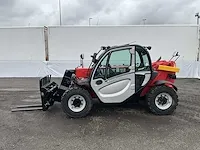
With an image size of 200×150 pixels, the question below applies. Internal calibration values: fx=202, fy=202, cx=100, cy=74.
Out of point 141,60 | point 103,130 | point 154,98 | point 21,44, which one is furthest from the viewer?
point 21,44

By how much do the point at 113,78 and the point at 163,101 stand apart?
148cm

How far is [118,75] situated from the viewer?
5.23 meters

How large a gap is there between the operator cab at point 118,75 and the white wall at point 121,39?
9318mm

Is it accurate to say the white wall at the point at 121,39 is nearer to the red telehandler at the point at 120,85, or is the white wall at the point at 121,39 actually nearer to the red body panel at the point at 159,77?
the red body panel at the point at 159,77

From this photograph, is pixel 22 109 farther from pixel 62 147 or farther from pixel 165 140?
pixel 165 140

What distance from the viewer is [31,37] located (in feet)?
48.0

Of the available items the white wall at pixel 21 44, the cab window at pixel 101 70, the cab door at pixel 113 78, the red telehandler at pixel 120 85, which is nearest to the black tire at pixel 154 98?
the red telehandler at pixel 120 85

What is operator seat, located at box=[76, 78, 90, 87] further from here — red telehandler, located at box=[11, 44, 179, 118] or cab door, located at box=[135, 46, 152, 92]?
cab door, located at box=[135, 46, 152, 92]

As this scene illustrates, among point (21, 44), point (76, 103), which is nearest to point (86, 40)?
point (21, 44)

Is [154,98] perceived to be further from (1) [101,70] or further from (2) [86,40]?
(2) [86,40]

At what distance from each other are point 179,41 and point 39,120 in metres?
12.0

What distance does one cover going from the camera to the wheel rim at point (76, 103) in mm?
5184

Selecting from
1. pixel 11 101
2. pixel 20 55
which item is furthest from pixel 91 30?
pixel 11 101

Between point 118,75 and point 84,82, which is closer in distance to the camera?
point 118,75
